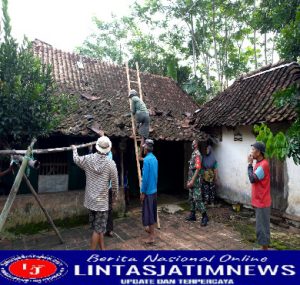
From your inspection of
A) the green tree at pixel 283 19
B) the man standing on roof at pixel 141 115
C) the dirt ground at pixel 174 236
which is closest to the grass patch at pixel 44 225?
the dirt ground at pixel 174 236

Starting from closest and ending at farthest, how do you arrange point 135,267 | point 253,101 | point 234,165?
point 135,267
point 253,101
point 234,165

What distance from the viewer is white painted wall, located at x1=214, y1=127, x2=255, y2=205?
8.08m

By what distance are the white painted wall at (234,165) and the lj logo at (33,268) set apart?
6.39 metres

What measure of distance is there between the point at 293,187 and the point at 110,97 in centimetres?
639

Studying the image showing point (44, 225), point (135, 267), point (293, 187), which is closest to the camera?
point (135, 267)

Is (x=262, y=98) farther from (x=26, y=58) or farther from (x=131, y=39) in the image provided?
(x=131, y=39)

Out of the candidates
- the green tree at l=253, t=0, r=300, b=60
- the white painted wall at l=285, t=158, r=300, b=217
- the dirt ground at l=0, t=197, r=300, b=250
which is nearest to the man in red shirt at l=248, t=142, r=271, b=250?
the dirt ground at l=0, t=197, r=300, b=250

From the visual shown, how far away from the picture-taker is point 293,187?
22.0 ft

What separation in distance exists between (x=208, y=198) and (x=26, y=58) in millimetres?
6609

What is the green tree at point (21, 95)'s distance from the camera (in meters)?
4.32

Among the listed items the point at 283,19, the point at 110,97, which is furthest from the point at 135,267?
the point at 283,19

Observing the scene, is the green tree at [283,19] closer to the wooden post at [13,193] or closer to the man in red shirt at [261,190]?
the man in red shirt at [261,190]

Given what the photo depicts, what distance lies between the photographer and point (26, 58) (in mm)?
4633

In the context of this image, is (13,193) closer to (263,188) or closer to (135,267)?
(135,267)
